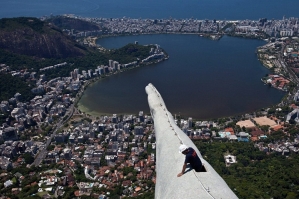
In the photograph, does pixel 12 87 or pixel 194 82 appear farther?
pixel 194 82

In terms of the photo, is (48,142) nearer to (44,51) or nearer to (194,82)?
(194,82)

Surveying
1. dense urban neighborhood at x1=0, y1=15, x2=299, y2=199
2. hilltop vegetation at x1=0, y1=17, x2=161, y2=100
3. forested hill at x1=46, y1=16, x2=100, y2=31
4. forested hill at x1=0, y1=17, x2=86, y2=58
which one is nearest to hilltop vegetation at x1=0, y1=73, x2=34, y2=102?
dense urban neighborhood at x1=0, y1=15, x2=299, y2=199

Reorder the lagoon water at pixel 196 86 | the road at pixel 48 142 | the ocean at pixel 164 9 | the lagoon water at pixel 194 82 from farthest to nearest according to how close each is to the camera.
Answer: the ocean at pixel 164 9 < the lagoon water at pixel 194 82 < the lagoon water at pixel 196 86 < the road at pixel 48 142

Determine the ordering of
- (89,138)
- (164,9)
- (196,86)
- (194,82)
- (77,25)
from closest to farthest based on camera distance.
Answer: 1. (89,138)
2. (196,86)
3. (194,82)
4. (77,25)
5. (164,9)

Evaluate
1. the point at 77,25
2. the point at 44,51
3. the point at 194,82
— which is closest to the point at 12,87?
the point at 44,51

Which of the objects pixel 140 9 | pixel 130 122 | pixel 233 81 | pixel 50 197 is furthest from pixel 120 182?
pixel 140 9

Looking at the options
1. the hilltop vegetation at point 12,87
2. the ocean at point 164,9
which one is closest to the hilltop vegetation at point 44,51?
the hilltop vegetation at point 12,87

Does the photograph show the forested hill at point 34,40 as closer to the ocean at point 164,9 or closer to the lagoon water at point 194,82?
the lagoon water at point 194,82
